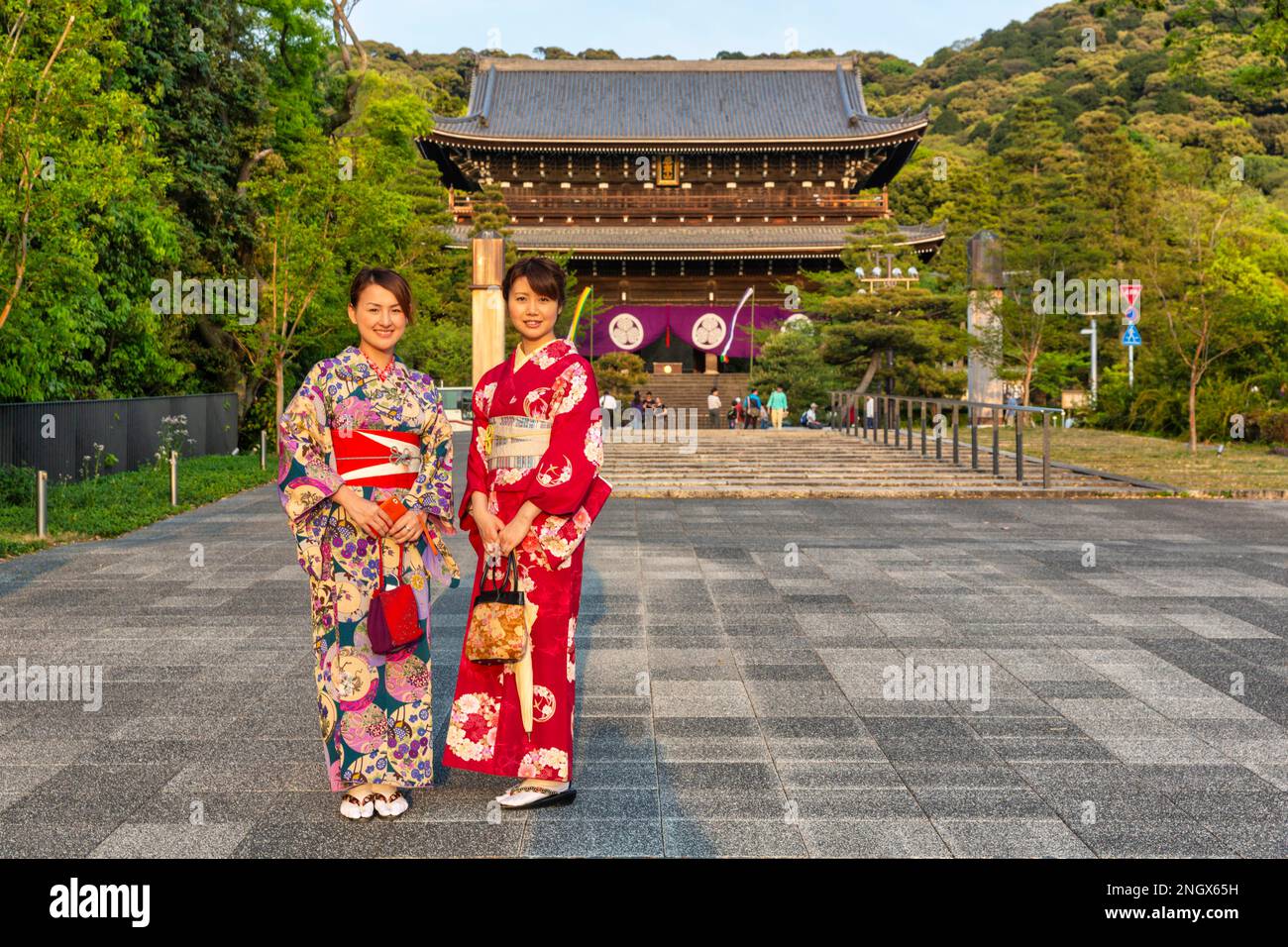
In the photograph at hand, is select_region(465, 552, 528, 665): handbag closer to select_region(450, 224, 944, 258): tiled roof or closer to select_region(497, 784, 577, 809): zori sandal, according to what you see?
select_region(497, 784, 577, 809): zori sandal

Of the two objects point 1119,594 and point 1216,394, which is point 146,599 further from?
point 1216,394

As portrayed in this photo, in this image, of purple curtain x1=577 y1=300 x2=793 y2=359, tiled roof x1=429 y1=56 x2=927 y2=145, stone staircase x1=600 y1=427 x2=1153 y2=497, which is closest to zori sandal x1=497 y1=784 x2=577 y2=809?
stone staircase x1=600 y1=427 x2=1153 y2=497

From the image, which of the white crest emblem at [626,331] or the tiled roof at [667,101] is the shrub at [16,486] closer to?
the white crest emblem at [626,331]

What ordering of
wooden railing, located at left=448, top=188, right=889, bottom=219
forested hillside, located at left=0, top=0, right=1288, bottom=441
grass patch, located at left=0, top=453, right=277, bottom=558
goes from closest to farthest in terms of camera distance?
grass patch, located at left=0, top=453, right=277, bottom=558
forested hillside, located at left=0, top=0, right=1288, bottom=441
wooden railing, located at left=448, top=188, right=889, bottom=219

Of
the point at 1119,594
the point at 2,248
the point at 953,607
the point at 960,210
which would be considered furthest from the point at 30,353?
the point at 960,210

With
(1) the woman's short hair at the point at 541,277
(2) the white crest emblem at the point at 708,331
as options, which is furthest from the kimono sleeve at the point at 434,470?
(2) the white crest emblem at the point at 708,331

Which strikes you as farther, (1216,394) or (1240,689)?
(1216,394)

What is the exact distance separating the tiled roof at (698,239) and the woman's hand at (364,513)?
29219mm

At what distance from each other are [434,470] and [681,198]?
3269 cm

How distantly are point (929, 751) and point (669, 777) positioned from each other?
3.27 ft

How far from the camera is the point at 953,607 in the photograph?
6.86 m

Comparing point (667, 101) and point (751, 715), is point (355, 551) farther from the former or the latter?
point (667, 101)

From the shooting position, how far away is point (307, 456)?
11.4ft

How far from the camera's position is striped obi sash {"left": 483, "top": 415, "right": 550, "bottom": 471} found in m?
3.60
